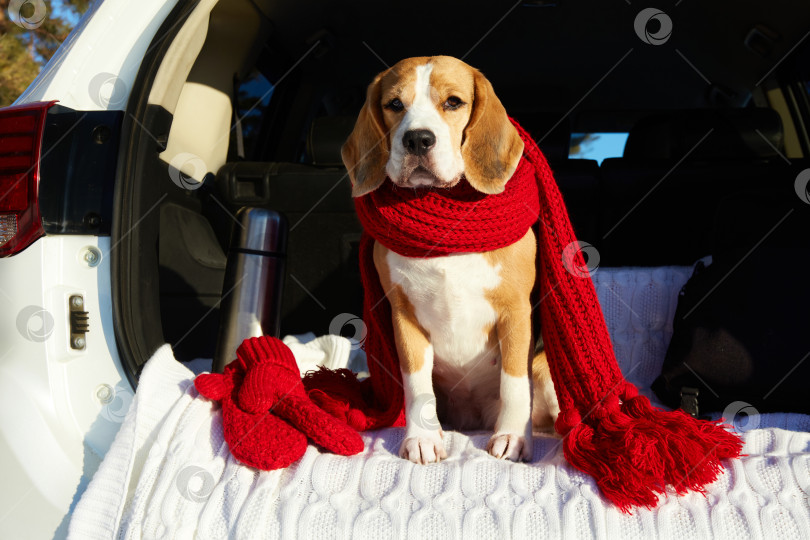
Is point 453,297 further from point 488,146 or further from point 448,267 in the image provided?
point 488,146

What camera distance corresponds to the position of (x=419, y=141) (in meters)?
1.66

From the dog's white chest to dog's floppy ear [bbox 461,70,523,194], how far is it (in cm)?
20

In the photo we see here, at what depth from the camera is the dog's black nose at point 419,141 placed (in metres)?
1.66

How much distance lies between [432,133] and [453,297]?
1.44ft

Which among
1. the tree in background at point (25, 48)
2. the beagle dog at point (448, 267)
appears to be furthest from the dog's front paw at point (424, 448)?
the tree in background at point (25, 48)

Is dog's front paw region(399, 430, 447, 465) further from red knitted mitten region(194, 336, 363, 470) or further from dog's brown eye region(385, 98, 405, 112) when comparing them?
dog's brown eye region(385, 98, 405, 112)

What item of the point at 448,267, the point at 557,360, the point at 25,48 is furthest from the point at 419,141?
the point at 25,48

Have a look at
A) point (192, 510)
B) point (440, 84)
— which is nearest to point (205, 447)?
point (192, 510)

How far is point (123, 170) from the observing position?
1664 mm

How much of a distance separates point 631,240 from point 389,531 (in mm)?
1793

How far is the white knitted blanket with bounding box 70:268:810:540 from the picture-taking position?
130 centimetres

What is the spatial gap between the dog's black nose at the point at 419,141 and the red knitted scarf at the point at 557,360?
0.12m

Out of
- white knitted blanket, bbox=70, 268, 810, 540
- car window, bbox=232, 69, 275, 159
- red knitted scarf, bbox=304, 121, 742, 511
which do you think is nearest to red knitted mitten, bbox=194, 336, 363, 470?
white knitted blanket, bbox=70, 268, 810, 540

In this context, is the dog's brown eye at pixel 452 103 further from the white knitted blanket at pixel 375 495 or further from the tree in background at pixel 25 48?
the tree in background at pixel 25 48
